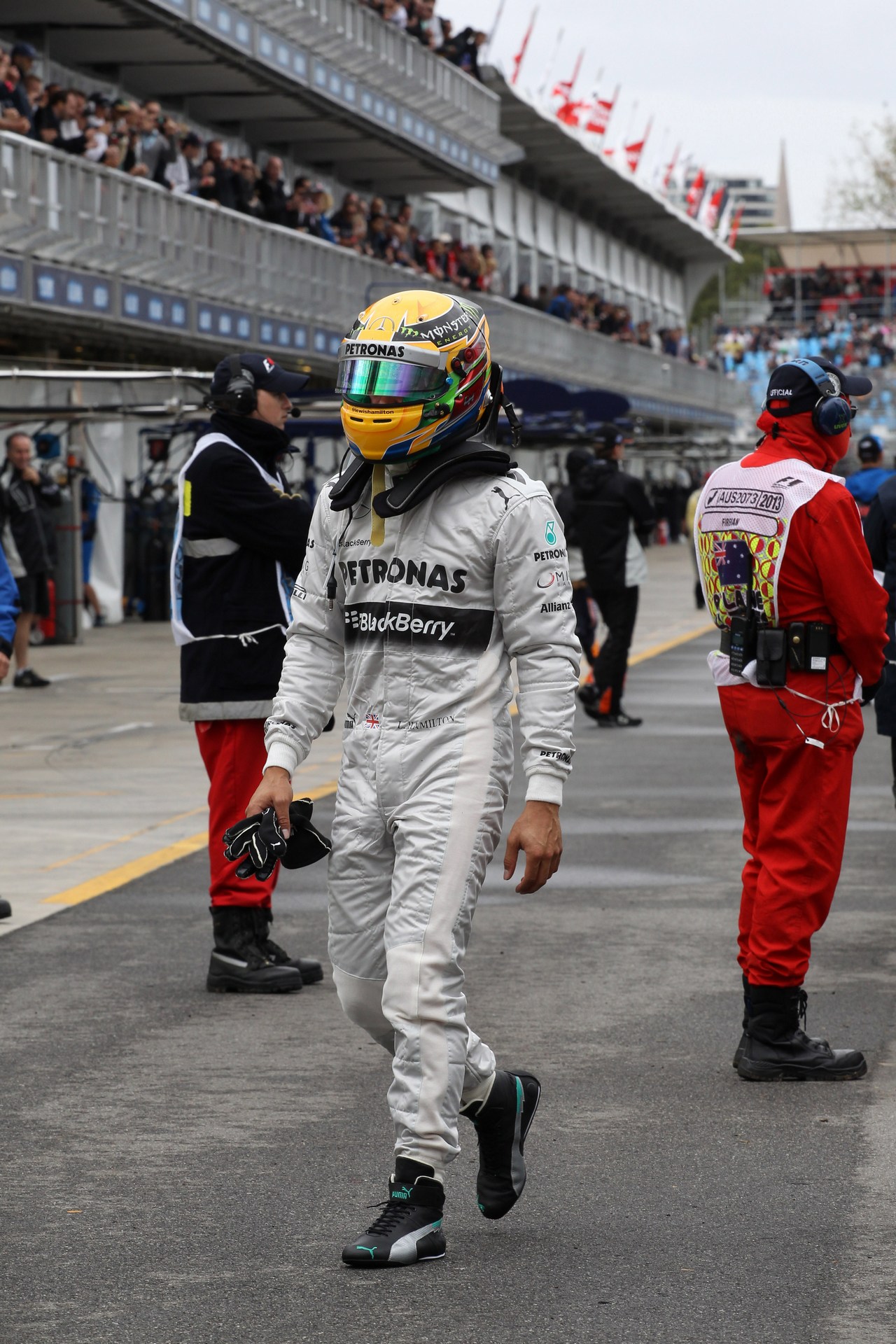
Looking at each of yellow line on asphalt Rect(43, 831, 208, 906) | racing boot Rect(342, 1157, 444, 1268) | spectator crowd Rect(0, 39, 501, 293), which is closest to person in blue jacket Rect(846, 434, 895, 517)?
yellow line on asphalt Rect(43, 831, 208, 906)

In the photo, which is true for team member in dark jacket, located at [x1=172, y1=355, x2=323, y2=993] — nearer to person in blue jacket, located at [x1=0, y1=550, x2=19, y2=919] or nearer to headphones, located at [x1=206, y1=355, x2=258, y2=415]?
headphones, located at [x1=206, y1=355, x2=258, y2=415]

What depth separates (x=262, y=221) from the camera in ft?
90.6

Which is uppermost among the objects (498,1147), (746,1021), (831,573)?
(831,573)

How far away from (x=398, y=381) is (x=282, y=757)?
0.84 meters

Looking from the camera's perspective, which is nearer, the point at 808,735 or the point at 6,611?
the point at 808,735

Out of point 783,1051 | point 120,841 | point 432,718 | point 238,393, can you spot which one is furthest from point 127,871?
point 432,718

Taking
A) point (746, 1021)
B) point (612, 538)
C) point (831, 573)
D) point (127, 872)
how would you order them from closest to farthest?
point (831, 573) → point (746, 1021) → point (127, 872) → point (612, 538)

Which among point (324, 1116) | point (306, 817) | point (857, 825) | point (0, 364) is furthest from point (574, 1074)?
point (0, 364)

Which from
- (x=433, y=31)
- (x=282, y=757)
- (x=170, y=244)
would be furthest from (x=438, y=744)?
(x=433, y=31)

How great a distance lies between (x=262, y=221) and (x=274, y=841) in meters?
24.0

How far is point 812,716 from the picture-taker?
19.1 ft

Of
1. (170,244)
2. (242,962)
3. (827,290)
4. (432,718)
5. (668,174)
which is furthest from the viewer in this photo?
(827,290)

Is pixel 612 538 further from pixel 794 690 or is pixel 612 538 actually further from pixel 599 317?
pixel 599 317

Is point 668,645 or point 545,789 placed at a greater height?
point 545,789
